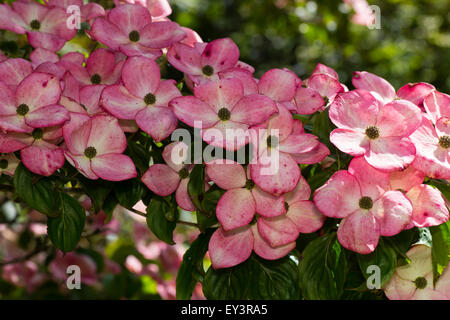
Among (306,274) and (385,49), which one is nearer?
(306,274)

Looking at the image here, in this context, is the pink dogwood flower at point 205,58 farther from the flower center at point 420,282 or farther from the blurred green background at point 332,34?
the blurred green background at point 332,34

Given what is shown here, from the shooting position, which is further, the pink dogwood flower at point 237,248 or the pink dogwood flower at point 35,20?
the pink dogwood flower at point 35,20

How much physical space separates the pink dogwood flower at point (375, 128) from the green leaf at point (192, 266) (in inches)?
8.8

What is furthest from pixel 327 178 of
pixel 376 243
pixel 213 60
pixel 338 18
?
→ pixel 338 18

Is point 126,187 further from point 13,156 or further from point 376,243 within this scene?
point 376,243

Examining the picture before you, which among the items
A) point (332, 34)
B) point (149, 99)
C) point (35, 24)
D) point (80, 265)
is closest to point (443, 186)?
point (149, 99)

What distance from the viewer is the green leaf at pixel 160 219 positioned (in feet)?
2.48

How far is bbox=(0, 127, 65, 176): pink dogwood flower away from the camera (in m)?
0.68

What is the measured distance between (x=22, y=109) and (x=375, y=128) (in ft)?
1.41

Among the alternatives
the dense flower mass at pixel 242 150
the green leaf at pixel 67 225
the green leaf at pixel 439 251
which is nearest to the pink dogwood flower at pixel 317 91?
the dense flower mass at pixel 242 150

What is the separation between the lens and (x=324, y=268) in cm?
70

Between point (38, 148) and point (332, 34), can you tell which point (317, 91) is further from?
point (332, 34)
